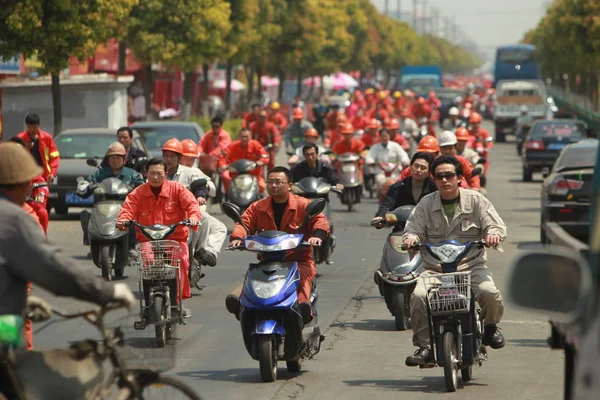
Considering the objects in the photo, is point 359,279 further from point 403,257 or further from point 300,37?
point 300,37

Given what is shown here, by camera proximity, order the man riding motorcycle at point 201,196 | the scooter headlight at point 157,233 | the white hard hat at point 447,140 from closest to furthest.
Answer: the scooter headlight at point 157,233, the man riding motorcycle at point 201,196, the white hard hat at point 447,140

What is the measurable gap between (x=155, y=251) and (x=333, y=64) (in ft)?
242

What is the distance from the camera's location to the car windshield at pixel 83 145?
23878 mm

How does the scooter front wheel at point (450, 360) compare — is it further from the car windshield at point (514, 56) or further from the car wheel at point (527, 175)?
the car windshield at point (514, 56)

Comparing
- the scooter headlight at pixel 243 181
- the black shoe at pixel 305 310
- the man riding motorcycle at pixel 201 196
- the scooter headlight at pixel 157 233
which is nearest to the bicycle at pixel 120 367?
the black shoe at pixel 305 310

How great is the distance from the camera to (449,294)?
9.18m

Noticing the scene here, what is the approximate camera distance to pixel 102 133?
24297mm

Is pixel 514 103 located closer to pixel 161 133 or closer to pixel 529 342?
pixel 161 133

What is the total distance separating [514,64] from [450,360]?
75223 mm

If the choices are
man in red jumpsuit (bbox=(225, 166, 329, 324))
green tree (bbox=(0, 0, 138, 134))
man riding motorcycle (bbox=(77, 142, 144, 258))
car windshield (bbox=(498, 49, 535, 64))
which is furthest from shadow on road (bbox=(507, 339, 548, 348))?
car windshield (bbox=(498, 49, 535, 64))

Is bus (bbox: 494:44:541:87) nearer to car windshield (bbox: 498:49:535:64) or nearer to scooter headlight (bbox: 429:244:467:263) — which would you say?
car windshield (bbox: 498:49:535:64)

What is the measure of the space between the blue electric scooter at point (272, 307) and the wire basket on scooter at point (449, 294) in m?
0.95

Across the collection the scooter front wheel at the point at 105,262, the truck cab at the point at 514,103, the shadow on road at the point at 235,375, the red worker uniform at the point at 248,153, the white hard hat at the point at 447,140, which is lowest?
the truck cab at the point at 514,103

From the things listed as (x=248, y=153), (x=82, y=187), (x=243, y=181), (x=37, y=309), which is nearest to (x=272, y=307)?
(x=37, y=309)
